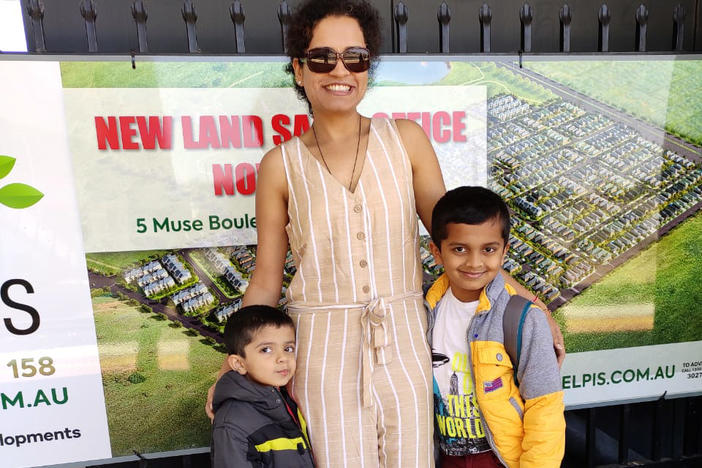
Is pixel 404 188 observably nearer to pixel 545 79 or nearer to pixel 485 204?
pixel 485 204

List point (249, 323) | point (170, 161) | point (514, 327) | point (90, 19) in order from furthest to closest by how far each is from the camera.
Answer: point (170, 161) < point (90, 19) < point (249, 323) < point (514, 327)

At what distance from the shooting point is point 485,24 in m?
2.05

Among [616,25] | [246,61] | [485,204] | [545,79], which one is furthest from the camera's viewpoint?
[616,25]

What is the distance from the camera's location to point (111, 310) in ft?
6.61

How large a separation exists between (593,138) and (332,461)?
1.84 meters

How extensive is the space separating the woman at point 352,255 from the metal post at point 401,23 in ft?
2.17

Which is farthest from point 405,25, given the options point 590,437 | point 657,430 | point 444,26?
point 657,430

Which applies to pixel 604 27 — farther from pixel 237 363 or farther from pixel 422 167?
pixel 237 363

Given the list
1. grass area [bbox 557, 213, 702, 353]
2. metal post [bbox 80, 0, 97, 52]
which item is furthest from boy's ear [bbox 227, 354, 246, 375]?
grass area [bbox 557, 213, 702, 353]

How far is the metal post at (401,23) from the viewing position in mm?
→ 1969

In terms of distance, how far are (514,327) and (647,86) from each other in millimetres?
1628

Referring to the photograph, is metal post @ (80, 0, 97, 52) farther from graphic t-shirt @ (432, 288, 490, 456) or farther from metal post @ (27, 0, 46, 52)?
graphic t-shirt @ (432, 288, 490, 456)

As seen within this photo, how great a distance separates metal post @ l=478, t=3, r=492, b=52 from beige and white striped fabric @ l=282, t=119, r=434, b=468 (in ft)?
3.41

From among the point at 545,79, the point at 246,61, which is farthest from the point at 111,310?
the point at 545,79
